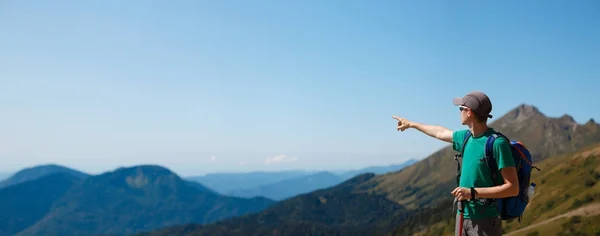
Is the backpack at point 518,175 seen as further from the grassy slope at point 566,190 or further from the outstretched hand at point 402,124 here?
the grassy slope at point 566,190

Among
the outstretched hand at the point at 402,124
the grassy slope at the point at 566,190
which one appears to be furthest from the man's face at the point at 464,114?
the grassy slope at the point at 566,190

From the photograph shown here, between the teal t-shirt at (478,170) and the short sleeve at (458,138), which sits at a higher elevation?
the short sleeve at (458,138)

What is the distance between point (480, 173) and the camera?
305 inches

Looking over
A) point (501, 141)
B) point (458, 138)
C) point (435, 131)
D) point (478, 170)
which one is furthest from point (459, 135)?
point (501, 141)

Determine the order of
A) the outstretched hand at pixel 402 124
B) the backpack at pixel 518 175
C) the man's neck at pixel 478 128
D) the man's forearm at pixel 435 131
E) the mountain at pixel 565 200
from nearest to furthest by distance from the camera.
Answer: the backpack at pixel 518 175
the man's neck at pixel 478 128
the man's forearm at pixel 435 131
the outstretched hand at pixel 402 124
the mountain at pixel 565 200

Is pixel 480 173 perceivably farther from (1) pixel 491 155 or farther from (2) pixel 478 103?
(2) pixel 478 103

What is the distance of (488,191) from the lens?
743cm

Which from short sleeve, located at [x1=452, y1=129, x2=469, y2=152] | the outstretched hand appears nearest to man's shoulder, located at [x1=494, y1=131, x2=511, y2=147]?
short sleeve, located at [x1=452, y1=129, x2=469, y2=152]

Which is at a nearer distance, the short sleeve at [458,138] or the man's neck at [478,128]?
the man's neck at [478,128]

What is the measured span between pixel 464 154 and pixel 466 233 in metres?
1.56

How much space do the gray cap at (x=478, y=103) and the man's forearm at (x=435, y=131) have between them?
1342 mm

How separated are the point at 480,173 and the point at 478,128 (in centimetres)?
85


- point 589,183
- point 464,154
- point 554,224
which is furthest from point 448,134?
point 589,183

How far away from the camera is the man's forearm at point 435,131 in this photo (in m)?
9.09
